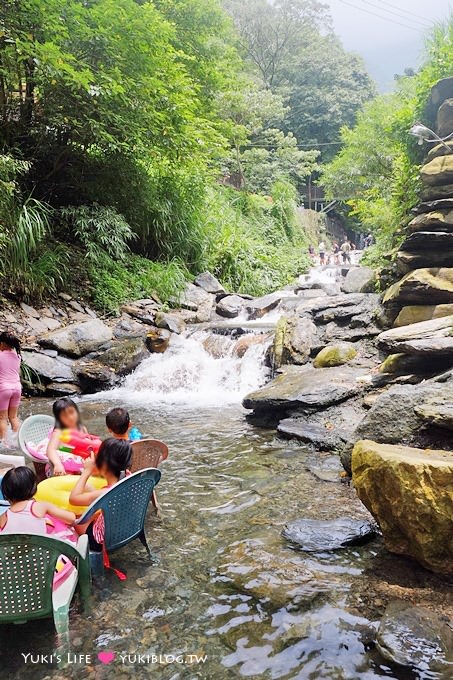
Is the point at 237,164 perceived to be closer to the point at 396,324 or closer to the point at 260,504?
the point at 396,324

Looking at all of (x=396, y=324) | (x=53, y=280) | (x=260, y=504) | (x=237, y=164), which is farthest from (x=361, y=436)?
(x=237, y=164)

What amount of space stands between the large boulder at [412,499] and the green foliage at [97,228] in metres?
9.88

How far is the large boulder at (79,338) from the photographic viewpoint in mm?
9340

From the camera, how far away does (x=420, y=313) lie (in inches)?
286

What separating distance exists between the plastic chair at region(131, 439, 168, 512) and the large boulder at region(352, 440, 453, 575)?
1640mm

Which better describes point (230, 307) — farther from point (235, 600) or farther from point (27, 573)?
point (27, 573)

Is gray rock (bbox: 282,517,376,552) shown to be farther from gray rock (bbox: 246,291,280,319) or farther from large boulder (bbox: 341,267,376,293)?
gray rock (bbox: 246,291,280,319)

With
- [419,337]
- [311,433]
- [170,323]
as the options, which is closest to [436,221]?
[419,337]

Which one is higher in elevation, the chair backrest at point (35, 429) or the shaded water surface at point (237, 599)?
the chair backrest at point (35, 429)

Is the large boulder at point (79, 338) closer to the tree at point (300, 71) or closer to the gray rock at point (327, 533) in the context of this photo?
the gray rock at point (327, 533)

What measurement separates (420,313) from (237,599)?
18.0ft

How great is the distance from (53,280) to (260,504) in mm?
7752

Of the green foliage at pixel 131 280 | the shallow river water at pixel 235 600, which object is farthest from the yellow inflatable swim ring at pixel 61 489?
the green foliage at pixel 131 280

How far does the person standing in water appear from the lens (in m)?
5.83
